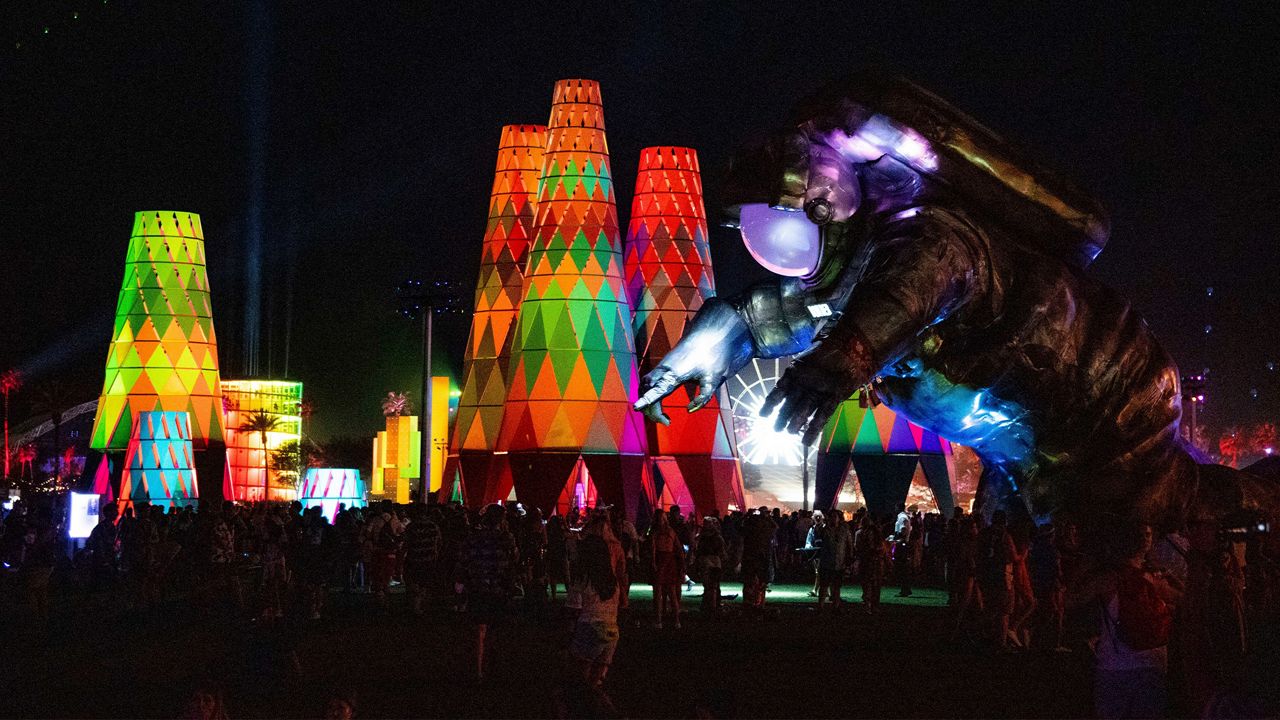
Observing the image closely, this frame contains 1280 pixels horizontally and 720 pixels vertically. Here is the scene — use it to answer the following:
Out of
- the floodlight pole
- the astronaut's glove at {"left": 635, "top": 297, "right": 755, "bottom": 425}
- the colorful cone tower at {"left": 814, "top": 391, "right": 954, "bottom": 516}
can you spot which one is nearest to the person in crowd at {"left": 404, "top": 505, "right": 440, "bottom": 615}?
the astronaut's glove at {"left": 635, "top": 297, "right": 755, "bottom": 425}

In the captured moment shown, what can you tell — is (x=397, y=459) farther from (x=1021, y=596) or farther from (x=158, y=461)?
(x=1021, y=596)

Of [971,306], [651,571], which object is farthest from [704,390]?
[651,571]

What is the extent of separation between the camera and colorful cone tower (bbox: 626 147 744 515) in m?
41.0

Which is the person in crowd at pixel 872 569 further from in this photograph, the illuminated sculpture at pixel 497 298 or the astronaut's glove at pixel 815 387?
the illuminated sculpture at pixel 497 298

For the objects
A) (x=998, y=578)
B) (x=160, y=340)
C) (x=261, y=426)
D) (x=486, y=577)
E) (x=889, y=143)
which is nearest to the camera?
(x=889, y=143)

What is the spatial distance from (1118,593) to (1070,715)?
3910mm

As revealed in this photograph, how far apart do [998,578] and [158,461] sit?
28195 mm

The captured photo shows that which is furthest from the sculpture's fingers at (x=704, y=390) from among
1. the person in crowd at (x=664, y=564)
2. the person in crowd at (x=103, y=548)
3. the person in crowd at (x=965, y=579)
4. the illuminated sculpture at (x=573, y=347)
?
the illuminated sculpture at (x=573, y=347)

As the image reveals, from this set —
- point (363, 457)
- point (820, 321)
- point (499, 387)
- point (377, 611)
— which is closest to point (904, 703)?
point (820, 321)

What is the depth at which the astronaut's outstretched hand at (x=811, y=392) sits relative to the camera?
9531 millimetres

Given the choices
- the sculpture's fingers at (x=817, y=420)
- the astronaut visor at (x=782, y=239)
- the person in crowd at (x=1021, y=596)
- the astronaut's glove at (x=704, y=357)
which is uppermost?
the astronaut visor at (x=782, y=239)

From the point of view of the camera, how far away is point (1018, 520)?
42.5ft

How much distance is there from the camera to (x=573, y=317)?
3762 cm

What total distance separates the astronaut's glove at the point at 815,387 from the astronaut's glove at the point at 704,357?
7.30 ft
